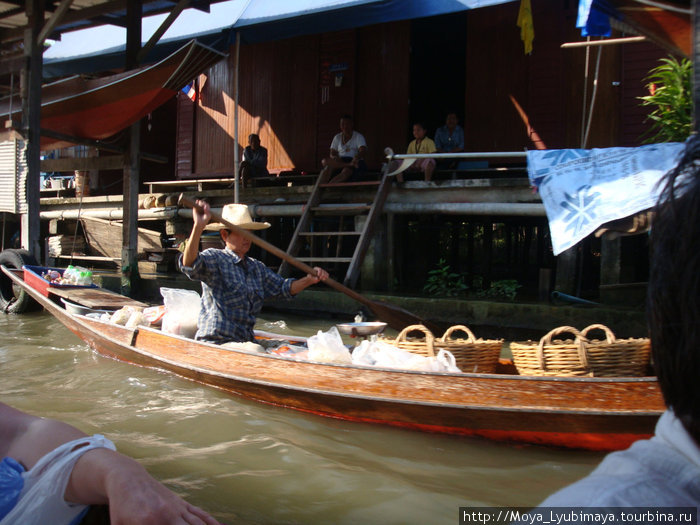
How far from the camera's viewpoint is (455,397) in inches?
142

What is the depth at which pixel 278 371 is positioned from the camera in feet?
13.9

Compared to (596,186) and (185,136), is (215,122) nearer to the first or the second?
(185,136)

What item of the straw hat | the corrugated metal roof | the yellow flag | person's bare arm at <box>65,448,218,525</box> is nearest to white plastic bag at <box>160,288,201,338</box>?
the straw hat

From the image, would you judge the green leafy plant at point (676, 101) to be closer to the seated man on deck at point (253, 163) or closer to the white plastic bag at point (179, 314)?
the white plastic bag at point (179, 314)

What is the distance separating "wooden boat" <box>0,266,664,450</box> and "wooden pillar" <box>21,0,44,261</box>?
501 cm

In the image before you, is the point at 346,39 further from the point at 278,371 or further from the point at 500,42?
the point at 278,371

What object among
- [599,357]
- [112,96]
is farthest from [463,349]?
[112,96]

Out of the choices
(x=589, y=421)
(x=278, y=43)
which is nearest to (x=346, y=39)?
(x=278, y=43)

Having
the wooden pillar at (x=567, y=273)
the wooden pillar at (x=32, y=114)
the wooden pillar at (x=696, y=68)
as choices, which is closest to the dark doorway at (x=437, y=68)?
the wooden pillar at (x=567, y=273)

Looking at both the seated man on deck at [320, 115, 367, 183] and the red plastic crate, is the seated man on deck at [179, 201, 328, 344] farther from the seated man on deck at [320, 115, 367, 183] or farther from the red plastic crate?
the seated man on deck at [320, 115, 367, 183]

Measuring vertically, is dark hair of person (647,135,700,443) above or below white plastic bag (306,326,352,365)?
above

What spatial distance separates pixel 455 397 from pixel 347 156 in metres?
6.09

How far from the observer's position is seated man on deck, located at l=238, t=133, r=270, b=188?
31.8ft

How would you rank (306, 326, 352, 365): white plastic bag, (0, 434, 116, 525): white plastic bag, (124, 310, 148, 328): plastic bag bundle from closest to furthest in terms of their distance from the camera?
(0, 434, 116, 525): white plastic bag, (306, 326, 352, 365): white plastic bag, (124, 310, 148, 328): plastic bag bundle
